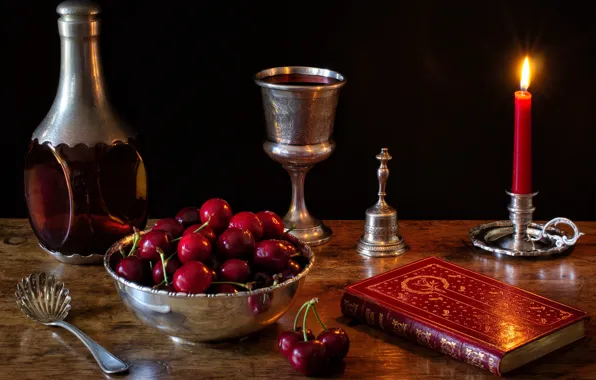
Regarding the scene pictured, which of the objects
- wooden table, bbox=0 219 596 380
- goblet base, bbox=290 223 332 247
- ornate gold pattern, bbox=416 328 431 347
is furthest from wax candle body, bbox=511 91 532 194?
ornate gold pattern, bbox=416 328 431 347

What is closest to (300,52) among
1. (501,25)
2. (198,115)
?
(198,115)

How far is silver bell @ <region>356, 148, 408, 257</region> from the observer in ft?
5.37

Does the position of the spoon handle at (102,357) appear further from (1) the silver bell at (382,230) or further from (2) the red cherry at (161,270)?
(1) the silver bell at (382,230)

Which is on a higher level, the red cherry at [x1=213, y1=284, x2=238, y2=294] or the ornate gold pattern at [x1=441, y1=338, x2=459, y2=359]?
the red cherry at [x1=213, y1=284, x2=238, y2=294]

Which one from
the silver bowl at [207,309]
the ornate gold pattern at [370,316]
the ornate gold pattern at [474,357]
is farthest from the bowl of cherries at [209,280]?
the ornate gold pattern at [474,357]

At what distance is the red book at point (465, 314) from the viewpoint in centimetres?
122

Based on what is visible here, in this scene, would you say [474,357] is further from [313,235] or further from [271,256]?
[313,235]

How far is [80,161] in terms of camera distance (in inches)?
60.4

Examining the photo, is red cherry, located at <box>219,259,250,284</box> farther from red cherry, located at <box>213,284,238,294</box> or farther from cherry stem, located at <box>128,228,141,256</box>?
cherry stem, located at <box>128,228,141,256</box>

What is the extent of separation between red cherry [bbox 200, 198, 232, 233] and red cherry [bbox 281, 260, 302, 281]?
0.11m

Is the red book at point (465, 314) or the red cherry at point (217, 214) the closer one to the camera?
the red book at point (465, 314)

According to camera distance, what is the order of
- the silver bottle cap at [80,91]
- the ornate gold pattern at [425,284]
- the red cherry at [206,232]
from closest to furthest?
the red cherry at [206,232]
the ornate gold pattern at [425,284]
the silver bottle cap at [80,91]

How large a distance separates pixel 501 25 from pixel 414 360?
0.83 metres

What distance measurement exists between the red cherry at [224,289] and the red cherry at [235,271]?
13mm
